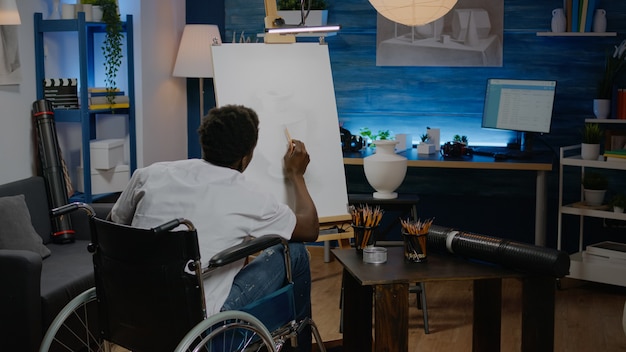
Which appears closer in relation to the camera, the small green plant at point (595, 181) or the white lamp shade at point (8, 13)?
the white lamp shade at point (8, 13)

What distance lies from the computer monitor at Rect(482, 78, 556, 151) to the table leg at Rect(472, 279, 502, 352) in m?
1.97

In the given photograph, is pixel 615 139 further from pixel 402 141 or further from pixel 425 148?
pixel 402 141

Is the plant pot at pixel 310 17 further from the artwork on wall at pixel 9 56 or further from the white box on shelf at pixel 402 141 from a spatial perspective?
the artwork on wall at pixel 9 56

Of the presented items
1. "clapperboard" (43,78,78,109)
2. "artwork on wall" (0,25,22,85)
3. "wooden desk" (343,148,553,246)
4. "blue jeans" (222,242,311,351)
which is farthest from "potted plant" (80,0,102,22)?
"blue jeans" (222,242,311,351)

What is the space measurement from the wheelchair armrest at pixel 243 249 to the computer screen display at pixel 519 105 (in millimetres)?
2763

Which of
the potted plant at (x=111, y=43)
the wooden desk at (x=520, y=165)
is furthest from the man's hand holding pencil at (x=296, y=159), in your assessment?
the potted plant at (x=111, y=43)

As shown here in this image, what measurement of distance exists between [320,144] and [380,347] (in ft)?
4.01

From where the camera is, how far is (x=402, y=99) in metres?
5.56

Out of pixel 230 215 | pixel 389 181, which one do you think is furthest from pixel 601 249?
pixel 230 215

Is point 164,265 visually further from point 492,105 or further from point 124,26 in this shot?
point 492,105

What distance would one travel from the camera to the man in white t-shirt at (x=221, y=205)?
8.38 ft

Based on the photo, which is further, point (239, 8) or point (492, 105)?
point (239, 8)

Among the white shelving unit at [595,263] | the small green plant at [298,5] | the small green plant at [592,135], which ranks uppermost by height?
the small green plant at [298,5]

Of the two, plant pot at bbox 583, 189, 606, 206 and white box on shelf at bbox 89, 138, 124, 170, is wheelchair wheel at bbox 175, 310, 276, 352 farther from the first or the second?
plant pot at bbox 583, 189, 606, 206
